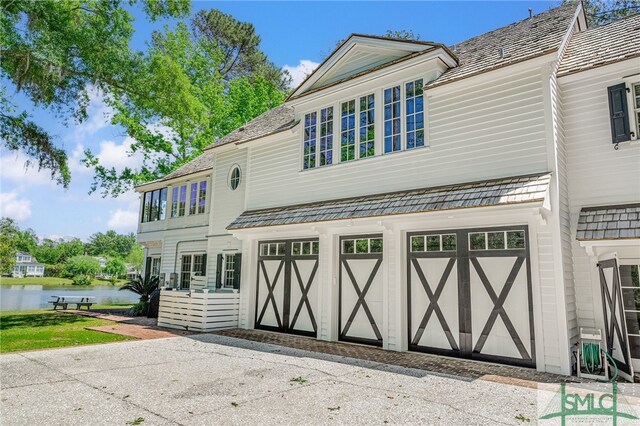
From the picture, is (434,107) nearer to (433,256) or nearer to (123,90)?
(433,256)

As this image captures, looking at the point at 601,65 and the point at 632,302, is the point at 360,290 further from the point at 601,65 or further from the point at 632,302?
the point at 601,65

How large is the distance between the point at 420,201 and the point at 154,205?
53.8ft

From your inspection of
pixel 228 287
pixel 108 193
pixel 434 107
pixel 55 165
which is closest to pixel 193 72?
pixel 108 193

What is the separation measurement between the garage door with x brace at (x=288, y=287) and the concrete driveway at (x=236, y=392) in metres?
2.87

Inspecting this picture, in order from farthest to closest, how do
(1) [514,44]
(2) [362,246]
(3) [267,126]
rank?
(3) [267,126]
(2) [362,246]
(1) [514,44]

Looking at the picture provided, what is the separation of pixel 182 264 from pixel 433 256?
12.8 m

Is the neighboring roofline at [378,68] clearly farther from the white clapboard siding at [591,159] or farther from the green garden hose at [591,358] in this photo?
the green garden hose at [591,358]

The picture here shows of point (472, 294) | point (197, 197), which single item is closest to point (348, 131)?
point (472, 294)

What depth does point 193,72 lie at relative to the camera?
27250 mm

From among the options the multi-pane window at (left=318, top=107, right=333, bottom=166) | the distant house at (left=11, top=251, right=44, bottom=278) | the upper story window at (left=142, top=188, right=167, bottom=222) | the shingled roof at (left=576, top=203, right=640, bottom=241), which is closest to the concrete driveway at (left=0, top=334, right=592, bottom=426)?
the shingled roof at (left=576, top=203, right=640, bottom=241)

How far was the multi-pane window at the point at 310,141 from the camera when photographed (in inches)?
437

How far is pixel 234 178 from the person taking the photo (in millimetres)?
14109

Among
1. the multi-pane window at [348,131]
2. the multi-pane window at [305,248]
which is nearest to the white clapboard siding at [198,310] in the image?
the multi-pane window at [305,248]

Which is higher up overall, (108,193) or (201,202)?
(108,193)
